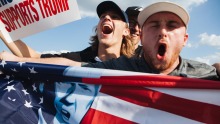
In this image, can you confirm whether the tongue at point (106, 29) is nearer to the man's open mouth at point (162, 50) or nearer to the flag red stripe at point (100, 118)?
the man's open mouth at point (162, 50)

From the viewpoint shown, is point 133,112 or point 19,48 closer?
point 133,112

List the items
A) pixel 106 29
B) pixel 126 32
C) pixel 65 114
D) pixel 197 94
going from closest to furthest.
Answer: pixel 197 94 < pixel 65 114 < pixel 106 29 < pixel 126 32

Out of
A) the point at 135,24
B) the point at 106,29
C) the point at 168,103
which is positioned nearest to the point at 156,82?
the point at 168,103

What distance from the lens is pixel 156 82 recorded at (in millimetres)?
2910

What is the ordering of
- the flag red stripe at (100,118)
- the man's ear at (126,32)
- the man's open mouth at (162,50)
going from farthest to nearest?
the man's ear at (126,32), the man's open mouth at (162,50), the flag red stripe at (100,118)

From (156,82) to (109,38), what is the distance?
2.03 meters

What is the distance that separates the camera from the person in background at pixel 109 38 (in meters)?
4.67

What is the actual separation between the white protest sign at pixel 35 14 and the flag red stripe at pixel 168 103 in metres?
1.14

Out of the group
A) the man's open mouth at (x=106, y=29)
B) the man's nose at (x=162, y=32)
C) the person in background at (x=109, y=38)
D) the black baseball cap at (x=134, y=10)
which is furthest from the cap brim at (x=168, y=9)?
the black baseball cap at (x=134, y=10)

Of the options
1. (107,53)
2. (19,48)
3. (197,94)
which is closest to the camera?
(197,94)

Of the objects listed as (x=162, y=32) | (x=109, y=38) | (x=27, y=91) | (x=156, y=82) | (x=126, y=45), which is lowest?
(x=126, y=45)

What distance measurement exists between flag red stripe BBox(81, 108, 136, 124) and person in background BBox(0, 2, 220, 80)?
1.96 feet

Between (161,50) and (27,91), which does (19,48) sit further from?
(161,50)

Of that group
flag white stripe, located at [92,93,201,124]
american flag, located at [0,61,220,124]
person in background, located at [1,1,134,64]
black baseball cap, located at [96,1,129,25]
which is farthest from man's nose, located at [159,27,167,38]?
black baseball cap, located at [96,1,129,25]
